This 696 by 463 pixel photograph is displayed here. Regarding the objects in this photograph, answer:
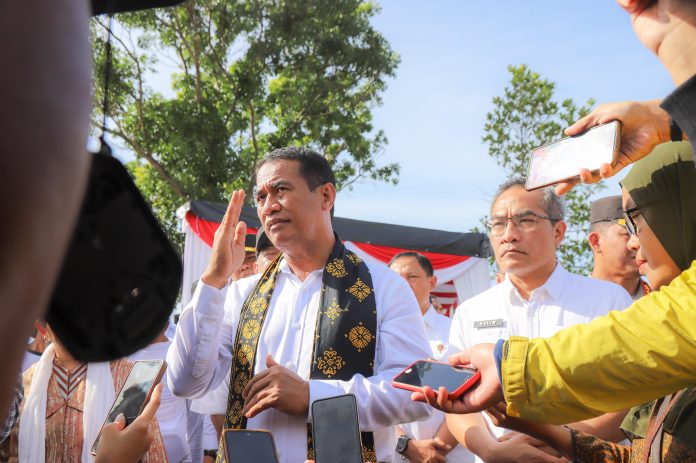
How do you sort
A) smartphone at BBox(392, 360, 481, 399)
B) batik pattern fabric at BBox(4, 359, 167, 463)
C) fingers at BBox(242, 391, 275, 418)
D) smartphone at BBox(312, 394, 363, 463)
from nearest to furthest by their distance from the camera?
A: smartphone at BBox(312, 394, 363, 463)
smartphone at BBox(392, 360, 481, 399)
fingers at BBox(242, 391, 275, 418)
batik pattern fabric at BBox(4, 359, 167, 463)

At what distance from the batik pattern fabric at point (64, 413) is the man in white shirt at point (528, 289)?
182 cm

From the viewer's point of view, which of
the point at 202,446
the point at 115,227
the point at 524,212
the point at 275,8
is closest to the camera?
the point at 115,227

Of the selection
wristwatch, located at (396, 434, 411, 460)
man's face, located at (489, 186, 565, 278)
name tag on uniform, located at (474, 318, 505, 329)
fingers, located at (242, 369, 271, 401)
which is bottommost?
wristwatch, located at (396, 434, 411, 460)

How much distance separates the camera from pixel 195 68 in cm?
1739

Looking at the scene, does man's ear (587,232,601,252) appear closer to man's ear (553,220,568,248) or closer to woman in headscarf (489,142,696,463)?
man's ear (553,220,568,248)

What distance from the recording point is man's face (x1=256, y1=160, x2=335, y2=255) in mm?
3303

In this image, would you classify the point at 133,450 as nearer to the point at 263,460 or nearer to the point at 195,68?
the point at 263,460

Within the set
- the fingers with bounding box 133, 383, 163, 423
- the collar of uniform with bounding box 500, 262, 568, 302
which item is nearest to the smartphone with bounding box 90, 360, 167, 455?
the fingers with bounding box 133, 383, 163, 423

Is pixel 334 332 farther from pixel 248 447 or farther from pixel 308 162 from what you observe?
pixel 248 447

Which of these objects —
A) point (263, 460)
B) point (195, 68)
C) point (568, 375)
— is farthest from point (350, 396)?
point (195, 68)

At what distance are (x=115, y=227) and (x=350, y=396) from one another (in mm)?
1271

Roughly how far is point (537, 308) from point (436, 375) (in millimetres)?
1723

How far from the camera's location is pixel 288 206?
3.32 metres

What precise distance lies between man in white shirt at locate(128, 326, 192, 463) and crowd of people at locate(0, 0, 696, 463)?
0.04 ft
